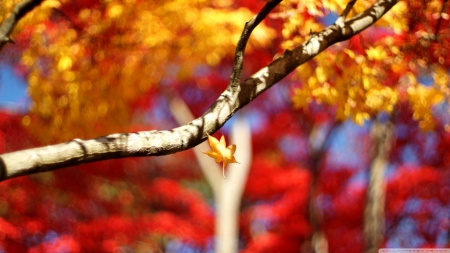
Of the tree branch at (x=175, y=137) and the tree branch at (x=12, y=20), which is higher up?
the tree branch at (x=12, y=20)

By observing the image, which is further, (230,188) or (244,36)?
(230,188)

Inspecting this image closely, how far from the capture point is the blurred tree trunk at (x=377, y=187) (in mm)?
6512

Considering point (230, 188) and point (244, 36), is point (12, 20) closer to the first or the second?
point (244, 36)

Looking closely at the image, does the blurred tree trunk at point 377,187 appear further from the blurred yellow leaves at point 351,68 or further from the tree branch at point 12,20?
the tree branch at point 12,20

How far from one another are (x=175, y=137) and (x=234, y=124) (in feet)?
17.6

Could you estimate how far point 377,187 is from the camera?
6.70 m

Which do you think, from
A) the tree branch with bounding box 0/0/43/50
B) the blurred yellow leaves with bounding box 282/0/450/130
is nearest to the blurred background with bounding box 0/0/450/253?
the blurred yellow leaves with bounding box 282/0/450/130

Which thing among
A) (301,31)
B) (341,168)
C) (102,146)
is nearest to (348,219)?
(341,168)

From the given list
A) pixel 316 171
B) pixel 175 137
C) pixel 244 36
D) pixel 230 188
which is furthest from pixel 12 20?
pixel 316 171

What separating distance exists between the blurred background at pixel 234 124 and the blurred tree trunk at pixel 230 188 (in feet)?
0.07

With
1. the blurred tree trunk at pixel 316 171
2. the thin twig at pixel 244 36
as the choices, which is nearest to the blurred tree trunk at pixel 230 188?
the blurred tree trunk at pixel 316 171

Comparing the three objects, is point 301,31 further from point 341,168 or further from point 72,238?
point 341,168

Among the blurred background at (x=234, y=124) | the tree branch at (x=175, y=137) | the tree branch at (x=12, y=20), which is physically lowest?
the tree branch at (x=175, y=137)


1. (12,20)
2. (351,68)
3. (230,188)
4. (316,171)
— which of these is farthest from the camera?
(316,171)
